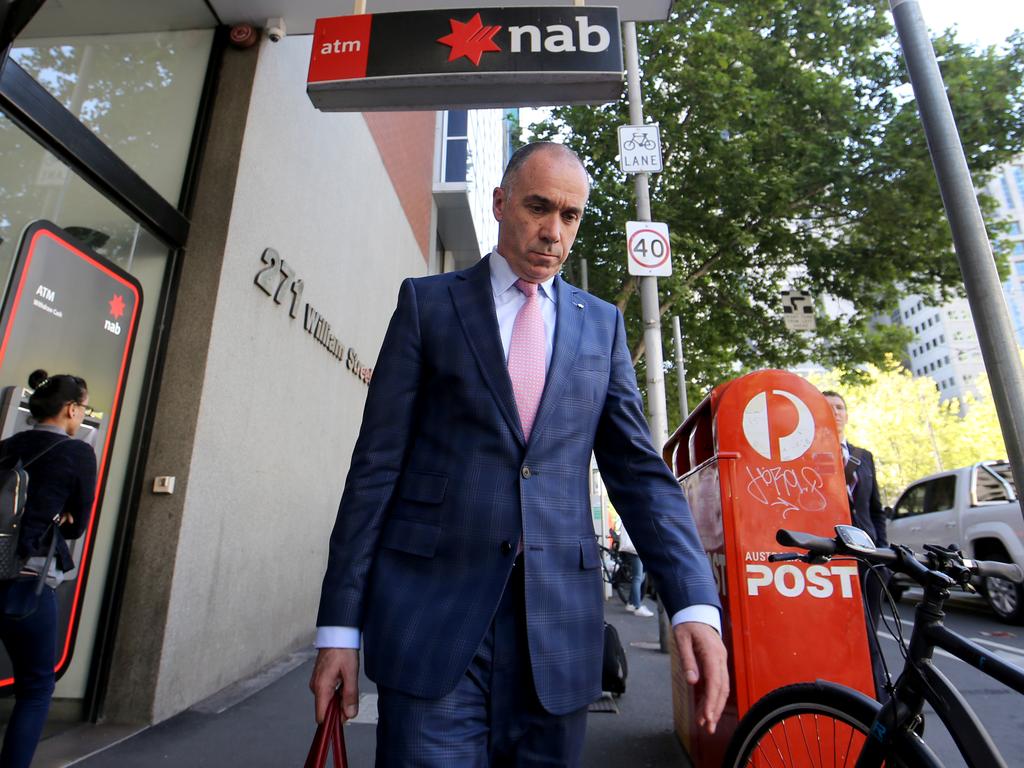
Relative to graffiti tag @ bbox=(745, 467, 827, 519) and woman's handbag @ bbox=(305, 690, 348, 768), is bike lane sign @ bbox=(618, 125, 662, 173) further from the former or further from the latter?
woman's handbag @ bbox=(305, 690, 348, 768)

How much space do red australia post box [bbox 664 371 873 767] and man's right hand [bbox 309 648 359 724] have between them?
6.39 ft

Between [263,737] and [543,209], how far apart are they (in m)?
3.57

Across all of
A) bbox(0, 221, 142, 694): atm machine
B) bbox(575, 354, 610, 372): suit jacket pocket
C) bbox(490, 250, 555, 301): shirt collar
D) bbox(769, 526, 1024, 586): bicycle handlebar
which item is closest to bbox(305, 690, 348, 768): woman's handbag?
bbox(575, 354, 610, 372): suit jacket pocket

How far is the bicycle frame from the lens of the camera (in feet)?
4.49

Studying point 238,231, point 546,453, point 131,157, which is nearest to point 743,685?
point 546,453

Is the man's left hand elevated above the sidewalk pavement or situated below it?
above

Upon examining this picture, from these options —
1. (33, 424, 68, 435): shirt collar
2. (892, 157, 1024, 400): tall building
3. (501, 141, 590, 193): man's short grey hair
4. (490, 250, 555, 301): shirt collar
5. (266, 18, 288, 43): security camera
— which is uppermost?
(892, 157, 1024, 400): tall building

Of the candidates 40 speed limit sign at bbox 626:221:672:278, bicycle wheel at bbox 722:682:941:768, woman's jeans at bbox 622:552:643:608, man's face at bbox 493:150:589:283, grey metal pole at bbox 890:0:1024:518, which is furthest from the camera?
woman's jeans at bbox 622:552:643:608

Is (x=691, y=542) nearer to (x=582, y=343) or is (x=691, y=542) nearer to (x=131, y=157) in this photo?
(x=582, y=343)

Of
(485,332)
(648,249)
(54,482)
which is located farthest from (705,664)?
(648,249)

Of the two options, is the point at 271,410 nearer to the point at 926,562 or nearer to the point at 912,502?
the point at 926,562

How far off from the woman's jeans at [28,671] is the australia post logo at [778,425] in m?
3.19

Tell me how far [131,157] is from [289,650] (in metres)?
4.39

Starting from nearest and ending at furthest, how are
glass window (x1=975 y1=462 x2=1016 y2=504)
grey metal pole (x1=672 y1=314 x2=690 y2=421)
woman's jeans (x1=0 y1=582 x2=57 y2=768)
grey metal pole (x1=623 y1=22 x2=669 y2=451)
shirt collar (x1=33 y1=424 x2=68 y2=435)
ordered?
woman's jeans (x1=0 y1=582 x2=57 y2=768), shirt collar (x1=33 y1=424 x2=68 y2=435), grey metal pole (x1=623 y1=22 x2=669 y2=451), glass window (x1=975 y1=462 x2=1016 y2=504), grey metal pole (x1=672 y1=314 x2=690 y2=421)
